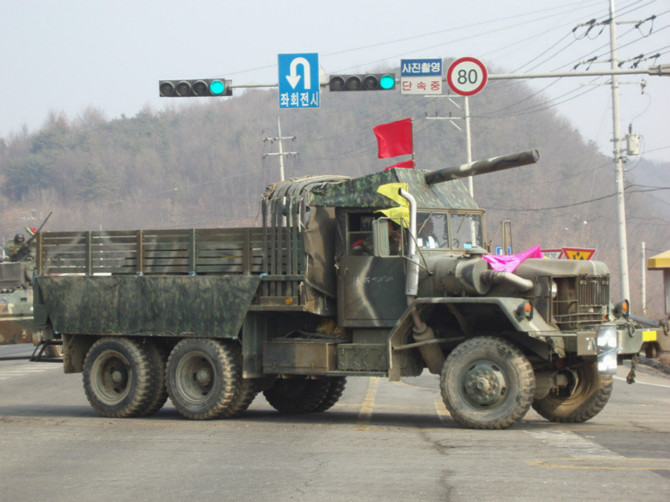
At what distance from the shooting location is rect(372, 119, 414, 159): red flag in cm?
1576

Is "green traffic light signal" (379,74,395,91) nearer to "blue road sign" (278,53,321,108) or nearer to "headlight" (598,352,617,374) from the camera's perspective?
"blue road sign" (278,53,321,108)

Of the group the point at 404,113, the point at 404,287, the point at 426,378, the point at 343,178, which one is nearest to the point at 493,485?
the point at 404,287

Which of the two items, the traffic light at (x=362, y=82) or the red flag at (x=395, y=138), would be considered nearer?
the red flag at (x=395, y=138)

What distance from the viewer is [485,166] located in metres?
13.3

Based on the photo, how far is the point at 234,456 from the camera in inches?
412

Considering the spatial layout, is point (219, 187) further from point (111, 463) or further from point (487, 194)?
point (111, 463)

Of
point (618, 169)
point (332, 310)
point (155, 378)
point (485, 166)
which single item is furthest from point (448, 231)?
point (618, 169)

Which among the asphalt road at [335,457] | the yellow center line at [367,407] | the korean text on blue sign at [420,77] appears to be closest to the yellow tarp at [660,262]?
the korean text on blue sign at [420,77]

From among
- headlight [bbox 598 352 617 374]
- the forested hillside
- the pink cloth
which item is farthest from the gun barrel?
the forested hillside

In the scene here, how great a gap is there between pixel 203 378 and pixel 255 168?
10985 centimetres

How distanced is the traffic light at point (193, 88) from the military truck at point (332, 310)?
730cm

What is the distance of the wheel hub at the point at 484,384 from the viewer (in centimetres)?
1192

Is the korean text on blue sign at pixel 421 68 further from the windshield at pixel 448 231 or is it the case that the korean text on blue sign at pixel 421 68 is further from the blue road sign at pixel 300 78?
the windshield at pixel 448 231

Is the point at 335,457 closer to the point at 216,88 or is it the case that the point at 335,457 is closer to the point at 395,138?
the point at 395,138
